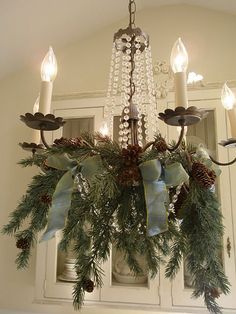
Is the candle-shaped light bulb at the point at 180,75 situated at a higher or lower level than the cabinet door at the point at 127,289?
higher

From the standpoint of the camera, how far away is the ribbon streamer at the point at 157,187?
0.39 metres

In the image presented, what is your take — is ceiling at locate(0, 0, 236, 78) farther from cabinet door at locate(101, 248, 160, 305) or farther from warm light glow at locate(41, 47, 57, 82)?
cabinet door at locate(101, 248, 160, 305)

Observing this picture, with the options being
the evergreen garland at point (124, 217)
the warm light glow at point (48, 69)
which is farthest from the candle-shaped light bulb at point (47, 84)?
the evergreen garland at point (124, 217)

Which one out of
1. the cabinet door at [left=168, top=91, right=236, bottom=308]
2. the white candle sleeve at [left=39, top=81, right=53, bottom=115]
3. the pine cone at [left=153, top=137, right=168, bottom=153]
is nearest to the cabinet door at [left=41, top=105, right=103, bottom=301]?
the cabinet door at [left=168, top=91, right=236, bottom=308]

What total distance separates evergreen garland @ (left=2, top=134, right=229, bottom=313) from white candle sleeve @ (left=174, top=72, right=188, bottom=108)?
13 centimetres

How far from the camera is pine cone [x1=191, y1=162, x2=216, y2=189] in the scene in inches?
17.2

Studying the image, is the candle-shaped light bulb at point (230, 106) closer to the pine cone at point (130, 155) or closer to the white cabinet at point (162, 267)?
the pine cone at point (130, 155)

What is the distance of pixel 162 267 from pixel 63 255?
57cm

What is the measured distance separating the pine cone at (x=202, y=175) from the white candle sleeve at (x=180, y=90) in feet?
0.70

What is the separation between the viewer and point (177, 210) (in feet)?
1.56

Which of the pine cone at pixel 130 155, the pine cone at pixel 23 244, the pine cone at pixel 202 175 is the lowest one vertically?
the pine cone at pixel 23 244

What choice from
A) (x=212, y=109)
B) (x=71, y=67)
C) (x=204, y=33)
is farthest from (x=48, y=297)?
(x=204, y=33)

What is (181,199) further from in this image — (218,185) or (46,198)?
(218,185)

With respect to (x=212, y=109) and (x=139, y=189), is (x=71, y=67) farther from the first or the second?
(x=139, y=189)
